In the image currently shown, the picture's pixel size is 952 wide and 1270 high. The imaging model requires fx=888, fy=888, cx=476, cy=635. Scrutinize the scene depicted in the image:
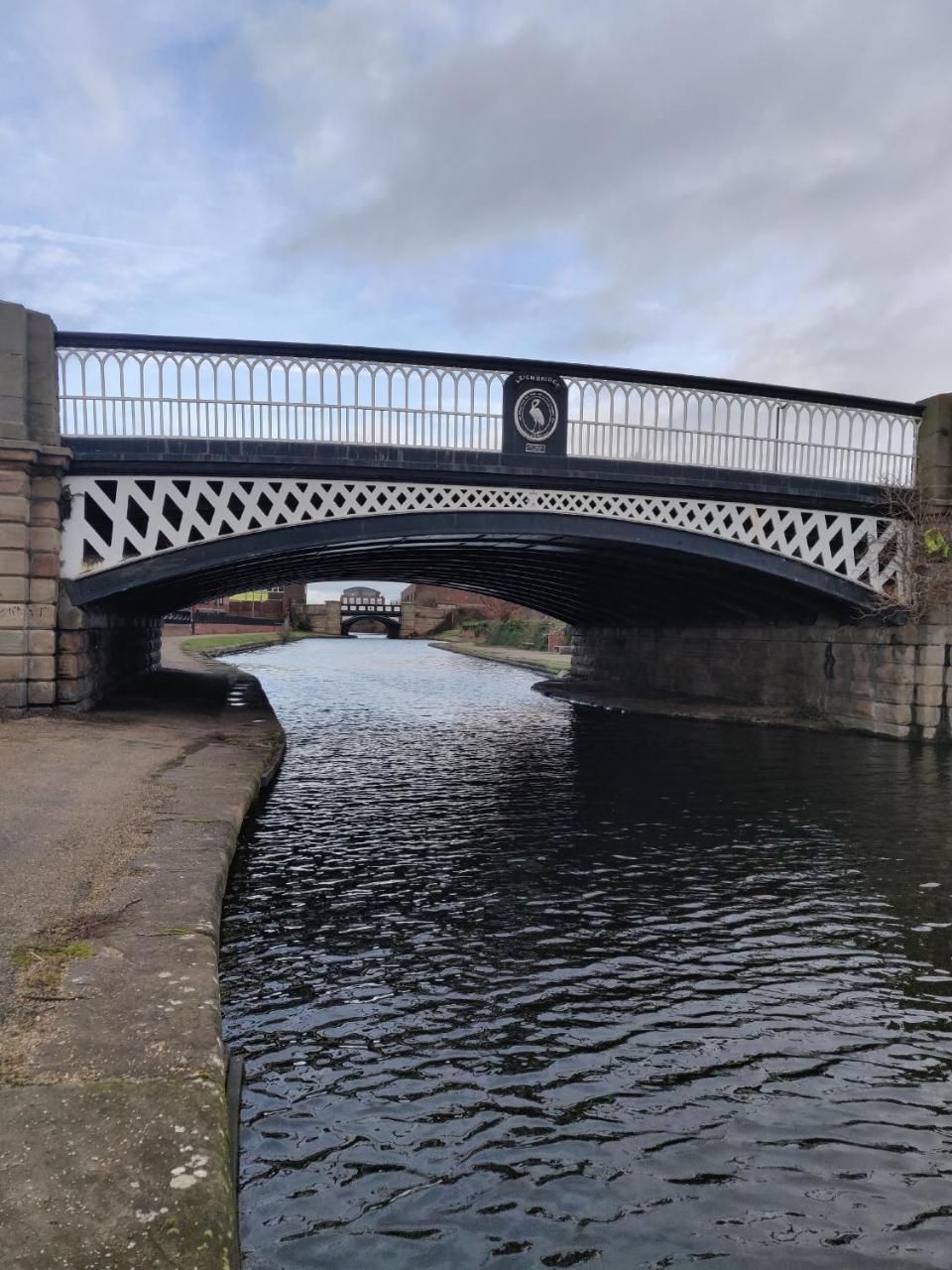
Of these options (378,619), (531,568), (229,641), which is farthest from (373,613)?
(531,568)

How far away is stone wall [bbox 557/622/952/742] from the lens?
68.3 ft

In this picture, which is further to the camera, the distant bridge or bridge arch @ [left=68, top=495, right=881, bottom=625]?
the distant bridge

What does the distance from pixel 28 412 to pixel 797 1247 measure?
16.3 m

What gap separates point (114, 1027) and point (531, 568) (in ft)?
80.4

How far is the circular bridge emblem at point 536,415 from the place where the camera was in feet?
60.5

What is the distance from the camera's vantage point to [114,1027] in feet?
14.6

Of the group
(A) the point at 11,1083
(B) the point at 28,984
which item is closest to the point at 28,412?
(B) the point at 28,984

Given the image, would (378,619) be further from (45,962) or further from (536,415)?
(45,962)

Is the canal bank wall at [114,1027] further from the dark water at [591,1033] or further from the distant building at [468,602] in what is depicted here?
the distant building at [468,602]

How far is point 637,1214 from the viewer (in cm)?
417

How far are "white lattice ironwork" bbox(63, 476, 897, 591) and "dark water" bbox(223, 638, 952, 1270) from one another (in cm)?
652

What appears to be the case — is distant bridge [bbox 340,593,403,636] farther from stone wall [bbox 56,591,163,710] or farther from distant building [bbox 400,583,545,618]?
stone wall [bbox 56,591,163,710]

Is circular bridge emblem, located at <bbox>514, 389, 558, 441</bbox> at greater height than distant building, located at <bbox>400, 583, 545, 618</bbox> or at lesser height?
greater

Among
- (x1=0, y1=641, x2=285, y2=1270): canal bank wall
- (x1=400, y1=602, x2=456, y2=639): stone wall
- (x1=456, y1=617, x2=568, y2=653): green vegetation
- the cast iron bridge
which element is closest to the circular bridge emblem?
the cast iron bridge
